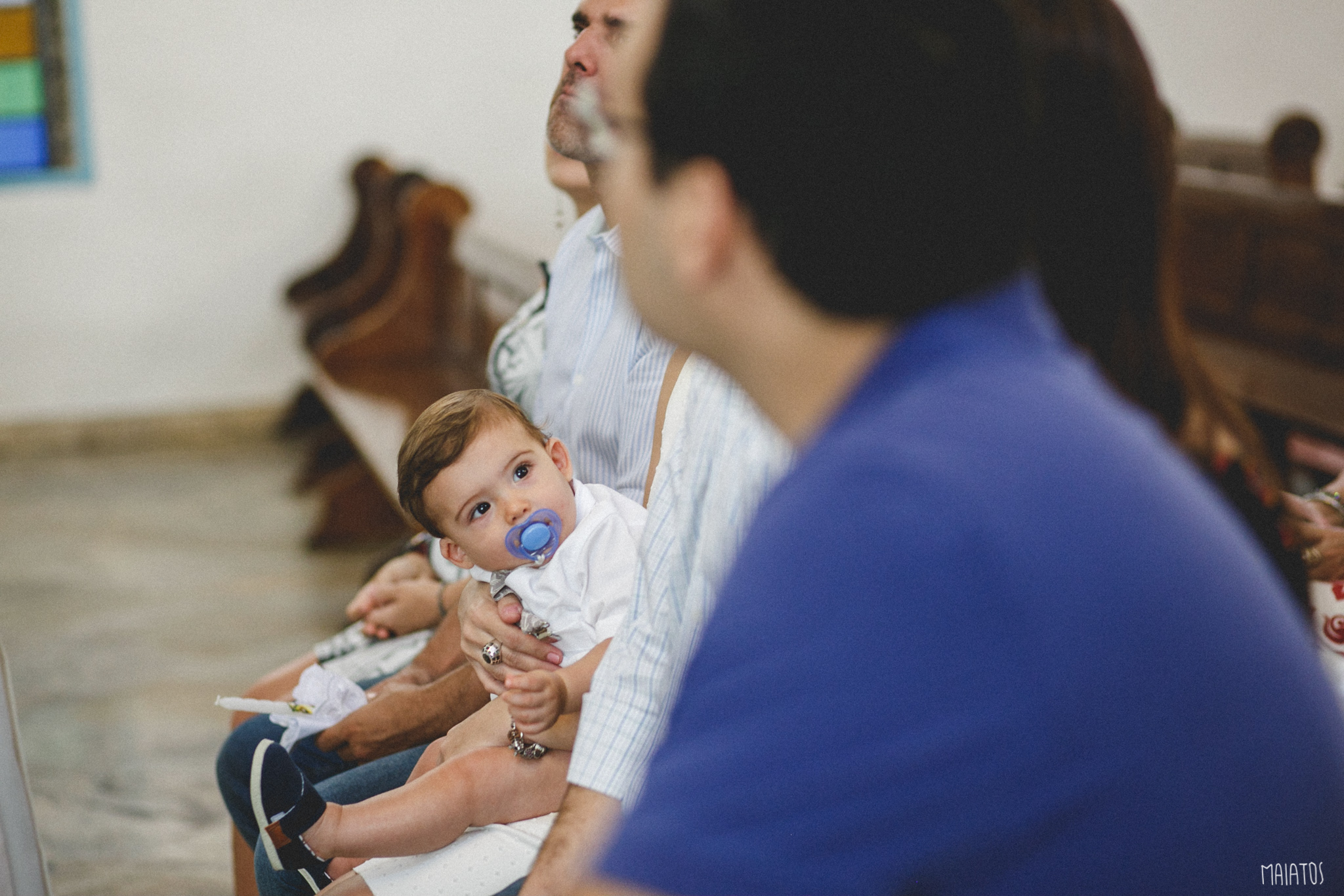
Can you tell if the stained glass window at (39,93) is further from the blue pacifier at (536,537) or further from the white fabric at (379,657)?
the blue pacifier at (536,537)

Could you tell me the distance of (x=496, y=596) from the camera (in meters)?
1.76

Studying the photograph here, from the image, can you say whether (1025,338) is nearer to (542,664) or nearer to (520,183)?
(542,664)

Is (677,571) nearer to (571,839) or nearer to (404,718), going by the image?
(571,839)

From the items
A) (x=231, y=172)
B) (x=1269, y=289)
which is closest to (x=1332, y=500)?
(x=1269, y=289)

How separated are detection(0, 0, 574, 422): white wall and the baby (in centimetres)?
447

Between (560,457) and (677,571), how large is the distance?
0.47 meters

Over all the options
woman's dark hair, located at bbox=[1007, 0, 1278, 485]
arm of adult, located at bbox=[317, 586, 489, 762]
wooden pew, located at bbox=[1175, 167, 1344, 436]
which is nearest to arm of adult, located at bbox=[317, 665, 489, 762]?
arm of adult, located at bbox=[317, 586, 489, 762]

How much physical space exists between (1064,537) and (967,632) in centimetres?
8

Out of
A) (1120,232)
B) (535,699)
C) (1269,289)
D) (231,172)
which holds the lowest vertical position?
(231,172)

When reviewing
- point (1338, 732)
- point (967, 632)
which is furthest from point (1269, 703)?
point (967, 632)

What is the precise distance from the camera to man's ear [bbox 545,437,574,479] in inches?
70.8

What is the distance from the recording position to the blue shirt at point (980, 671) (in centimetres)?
71

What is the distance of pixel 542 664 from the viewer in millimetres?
1682

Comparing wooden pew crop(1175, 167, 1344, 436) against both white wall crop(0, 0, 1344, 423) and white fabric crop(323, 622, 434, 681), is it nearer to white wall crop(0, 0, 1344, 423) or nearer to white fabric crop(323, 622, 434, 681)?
white fabric crop(323, 622, 434, 681)
